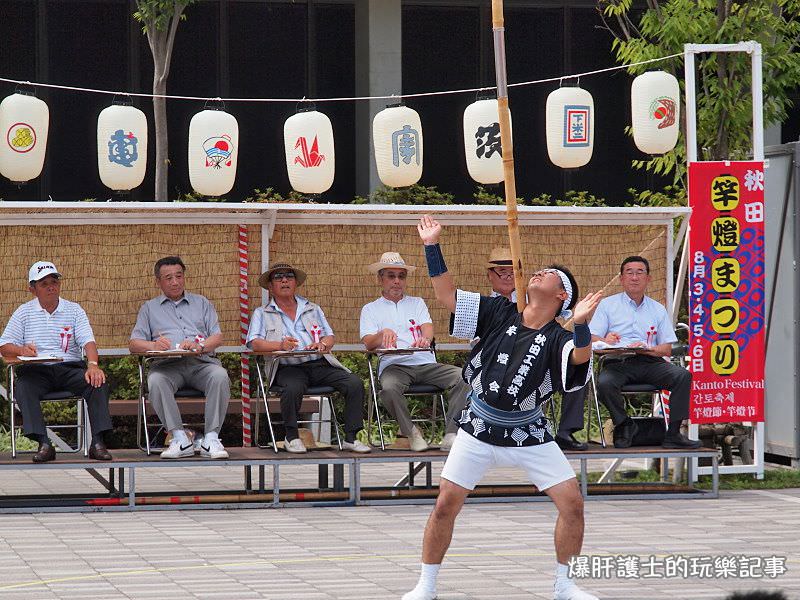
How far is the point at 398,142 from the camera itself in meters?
12.0

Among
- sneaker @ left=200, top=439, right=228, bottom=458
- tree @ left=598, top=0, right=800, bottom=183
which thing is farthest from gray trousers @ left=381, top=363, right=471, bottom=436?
tree @ left=598, top=0, right=800, bottom=183

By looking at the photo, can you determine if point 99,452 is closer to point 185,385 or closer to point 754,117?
point 185,385

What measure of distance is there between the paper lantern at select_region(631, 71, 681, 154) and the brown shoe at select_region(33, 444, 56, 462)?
17.8 feet

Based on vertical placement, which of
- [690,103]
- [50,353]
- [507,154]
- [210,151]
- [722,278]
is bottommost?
[50,353]

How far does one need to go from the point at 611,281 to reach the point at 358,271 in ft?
7.32

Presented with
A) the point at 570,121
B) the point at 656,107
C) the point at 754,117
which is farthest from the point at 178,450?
the point at 754,117

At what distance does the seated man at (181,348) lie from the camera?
10617 millimetres

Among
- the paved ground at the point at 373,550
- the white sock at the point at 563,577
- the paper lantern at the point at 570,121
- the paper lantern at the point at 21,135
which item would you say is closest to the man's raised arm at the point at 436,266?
the white sock at the point at 563,577

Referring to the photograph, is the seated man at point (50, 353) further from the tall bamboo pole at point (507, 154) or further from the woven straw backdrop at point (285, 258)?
the tall bamboo pole at point (507, 154)

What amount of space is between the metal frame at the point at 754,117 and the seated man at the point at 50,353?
472 centimetres

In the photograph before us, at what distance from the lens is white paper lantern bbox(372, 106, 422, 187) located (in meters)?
12.0

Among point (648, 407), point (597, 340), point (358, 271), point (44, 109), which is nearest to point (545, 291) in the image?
point (597, 340)

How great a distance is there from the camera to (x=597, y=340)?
11297 millimetres

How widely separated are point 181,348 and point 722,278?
14.4 ft
